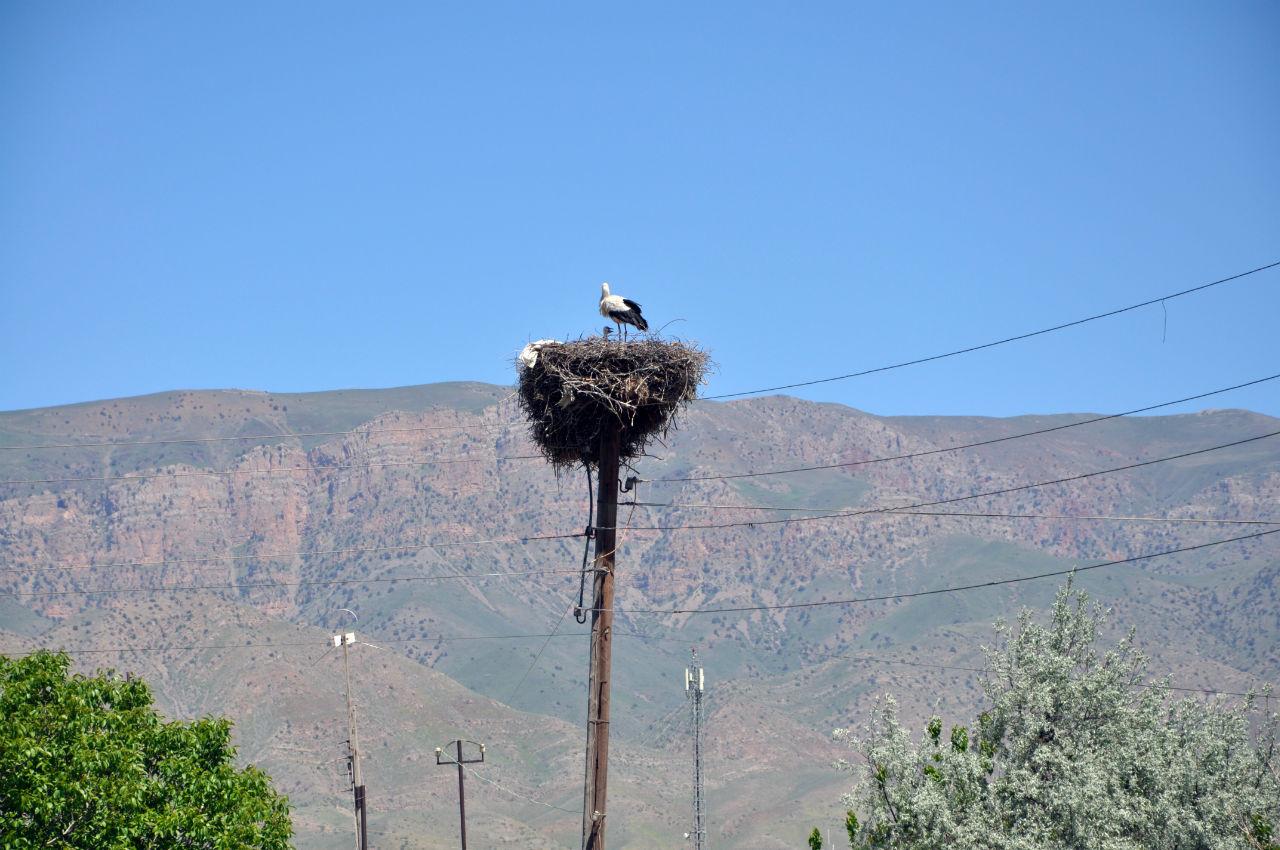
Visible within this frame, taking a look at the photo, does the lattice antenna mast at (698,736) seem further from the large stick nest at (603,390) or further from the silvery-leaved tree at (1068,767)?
the large stick nest at (603,390)

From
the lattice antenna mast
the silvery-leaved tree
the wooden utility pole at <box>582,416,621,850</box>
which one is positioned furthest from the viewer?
the lattice antenna mast

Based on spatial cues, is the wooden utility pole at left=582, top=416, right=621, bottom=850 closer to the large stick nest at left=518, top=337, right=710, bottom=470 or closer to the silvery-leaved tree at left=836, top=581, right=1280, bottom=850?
the large stick nest at left=518, top=337, right=710, bottom=470

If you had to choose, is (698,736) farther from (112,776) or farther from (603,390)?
(603,390)

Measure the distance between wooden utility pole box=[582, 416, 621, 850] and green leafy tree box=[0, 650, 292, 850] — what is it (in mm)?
6962

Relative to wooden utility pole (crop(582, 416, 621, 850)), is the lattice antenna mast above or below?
below

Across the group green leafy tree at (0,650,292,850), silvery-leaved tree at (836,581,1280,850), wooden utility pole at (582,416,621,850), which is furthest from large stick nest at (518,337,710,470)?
green leafy tree at (0,650,292,850)

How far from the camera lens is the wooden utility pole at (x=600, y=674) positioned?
Answer: 59.6 feet

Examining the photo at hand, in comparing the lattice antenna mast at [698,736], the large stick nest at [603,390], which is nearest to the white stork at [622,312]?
the large stick nest at [603,390]

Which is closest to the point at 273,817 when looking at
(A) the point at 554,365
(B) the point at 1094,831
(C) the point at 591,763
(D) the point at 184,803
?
(D) the point at 184,803

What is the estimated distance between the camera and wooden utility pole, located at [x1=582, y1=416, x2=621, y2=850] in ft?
59.6

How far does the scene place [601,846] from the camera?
18172 millimetres

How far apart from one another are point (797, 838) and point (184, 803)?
184m

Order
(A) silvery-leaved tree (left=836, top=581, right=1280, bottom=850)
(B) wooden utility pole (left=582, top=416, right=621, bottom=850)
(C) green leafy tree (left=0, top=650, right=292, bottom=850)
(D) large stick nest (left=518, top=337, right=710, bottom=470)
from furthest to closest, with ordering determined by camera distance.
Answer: (C) green leafy tree (left=0, top=650, right=292, bottom=850)
(D) large stick nest (left=518, top=337, right=710, bottom=470)
(A) silvery-leaved tree (left=836, top=581, right=1280, bottom=850)
(B) wooden utility pole (left=582, top=416, right=621, bottom=850)

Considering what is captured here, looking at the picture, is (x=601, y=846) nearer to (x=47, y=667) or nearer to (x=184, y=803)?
(x=184, y=803)
